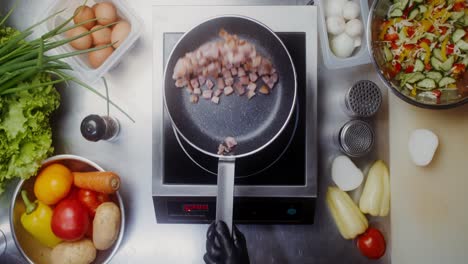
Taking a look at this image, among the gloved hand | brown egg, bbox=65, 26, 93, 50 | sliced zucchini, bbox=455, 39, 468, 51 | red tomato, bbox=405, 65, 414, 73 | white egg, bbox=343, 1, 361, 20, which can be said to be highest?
white egg, bbox=343, 1, 361, 20

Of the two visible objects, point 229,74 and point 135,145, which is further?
point 135,145

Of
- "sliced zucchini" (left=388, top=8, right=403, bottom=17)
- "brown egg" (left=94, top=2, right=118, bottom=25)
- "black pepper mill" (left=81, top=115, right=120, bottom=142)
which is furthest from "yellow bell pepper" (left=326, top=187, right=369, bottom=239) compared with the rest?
"brown egg" (left=94, top=2, right=118, bottom=25)

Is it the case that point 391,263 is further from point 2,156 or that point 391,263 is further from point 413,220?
point 2,156

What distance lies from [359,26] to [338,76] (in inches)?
4.9

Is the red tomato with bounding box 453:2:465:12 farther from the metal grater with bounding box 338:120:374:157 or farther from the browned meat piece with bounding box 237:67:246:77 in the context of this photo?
the browned meat piece with bounding box 237:67:246:77

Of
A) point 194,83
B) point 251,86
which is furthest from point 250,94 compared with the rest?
point 194,83

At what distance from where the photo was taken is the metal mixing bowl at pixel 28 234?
91cm

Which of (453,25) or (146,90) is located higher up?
(453,25)

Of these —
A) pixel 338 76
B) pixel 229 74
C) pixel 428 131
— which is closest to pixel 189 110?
pixel 229 74

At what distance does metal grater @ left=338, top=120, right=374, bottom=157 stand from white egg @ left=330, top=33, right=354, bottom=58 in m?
0.15

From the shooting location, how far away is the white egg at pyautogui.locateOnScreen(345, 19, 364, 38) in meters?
0.93

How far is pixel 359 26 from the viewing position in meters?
0.93

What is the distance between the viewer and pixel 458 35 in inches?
34.9

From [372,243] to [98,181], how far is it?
603 mm
